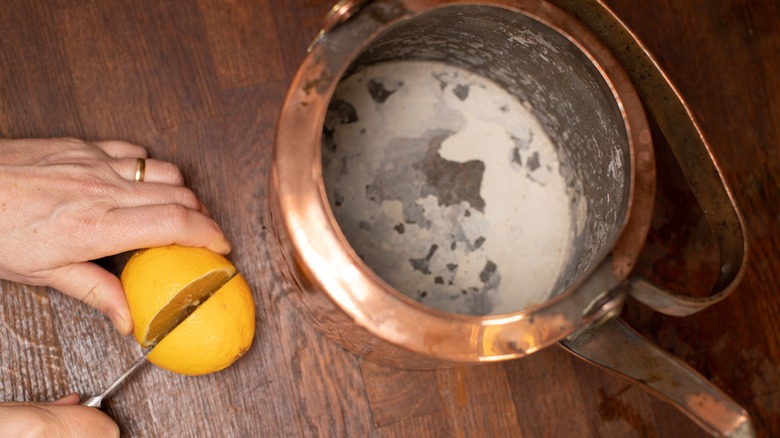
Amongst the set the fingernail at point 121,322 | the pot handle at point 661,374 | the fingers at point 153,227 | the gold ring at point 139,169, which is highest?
the pot handle at point 661,374

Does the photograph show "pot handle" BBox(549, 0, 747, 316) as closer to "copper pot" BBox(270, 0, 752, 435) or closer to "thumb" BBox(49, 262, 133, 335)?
"copper pot" BBox(270, 0, 752, 435)

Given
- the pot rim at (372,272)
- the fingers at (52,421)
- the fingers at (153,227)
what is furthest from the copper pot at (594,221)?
the fingers at (52,421)

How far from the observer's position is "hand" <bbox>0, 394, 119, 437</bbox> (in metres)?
0.49

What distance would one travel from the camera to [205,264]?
505mm

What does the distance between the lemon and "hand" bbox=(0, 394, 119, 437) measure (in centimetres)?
7

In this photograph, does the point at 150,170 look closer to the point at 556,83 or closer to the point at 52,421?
the point at 52,421

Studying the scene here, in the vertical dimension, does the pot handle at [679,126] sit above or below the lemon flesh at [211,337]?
above

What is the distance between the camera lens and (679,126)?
0.46 metres

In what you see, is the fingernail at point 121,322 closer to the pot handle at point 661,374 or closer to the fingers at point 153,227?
the fingers at point 153,227

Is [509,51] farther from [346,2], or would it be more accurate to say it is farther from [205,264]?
[205,264]

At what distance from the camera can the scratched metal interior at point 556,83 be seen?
1.42ft

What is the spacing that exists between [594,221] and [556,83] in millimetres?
109

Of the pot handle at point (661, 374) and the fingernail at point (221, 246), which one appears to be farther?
the fingernail at point (221, 246)

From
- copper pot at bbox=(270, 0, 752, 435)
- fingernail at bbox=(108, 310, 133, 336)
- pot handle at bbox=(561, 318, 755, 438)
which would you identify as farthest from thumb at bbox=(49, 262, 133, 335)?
pot handle at bbox=(561, 318, 755, 438)
